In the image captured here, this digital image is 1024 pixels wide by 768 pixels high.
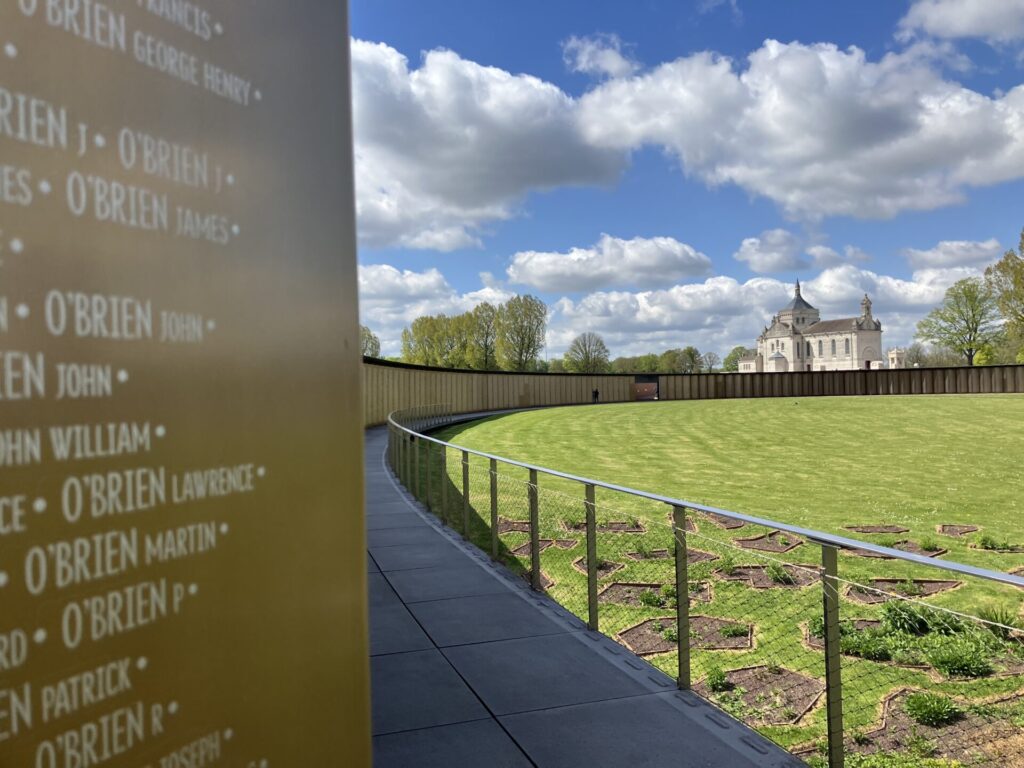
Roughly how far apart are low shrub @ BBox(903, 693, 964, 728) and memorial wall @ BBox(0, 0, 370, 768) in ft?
12.4

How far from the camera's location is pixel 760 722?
4.73 metres

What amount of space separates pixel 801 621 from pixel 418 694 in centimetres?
370

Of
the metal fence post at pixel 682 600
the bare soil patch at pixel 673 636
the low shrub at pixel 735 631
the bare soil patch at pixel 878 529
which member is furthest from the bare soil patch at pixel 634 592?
the bare soil patch at pixel 878 529

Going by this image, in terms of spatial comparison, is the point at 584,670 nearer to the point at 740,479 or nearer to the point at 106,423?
the point at 106,423

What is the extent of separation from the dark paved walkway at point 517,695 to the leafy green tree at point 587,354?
88508 millimetres

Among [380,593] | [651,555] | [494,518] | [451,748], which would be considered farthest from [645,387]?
[451,748]

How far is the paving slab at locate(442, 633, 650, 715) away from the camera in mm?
4309

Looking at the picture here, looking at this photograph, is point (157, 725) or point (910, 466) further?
point (910, 466)

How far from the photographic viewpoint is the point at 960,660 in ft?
16.1

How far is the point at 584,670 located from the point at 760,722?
1.12m

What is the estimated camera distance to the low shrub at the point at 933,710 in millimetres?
4355

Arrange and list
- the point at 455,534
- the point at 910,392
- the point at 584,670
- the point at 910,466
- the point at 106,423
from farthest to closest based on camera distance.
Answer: the point at 910,392, the point at 910,466, the point at 455,534, the point at 584,670, the point at 106,423

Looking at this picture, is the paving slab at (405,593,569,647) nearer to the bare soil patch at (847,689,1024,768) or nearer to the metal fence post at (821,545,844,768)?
the bare soil patch at (847,689,1024,768)

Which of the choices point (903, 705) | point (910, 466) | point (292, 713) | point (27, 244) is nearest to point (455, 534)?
point (903, 705)
